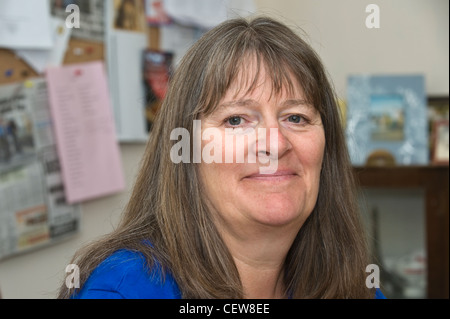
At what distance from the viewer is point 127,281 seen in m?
0.79

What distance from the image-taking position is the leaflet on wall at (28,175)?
53.7 inches

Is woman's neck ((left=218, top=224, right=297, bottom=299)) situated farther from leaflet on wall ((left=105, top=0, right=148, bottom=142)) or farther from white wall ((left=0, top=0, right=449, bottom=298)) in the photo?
white wall ((left=0, top=0, right=449, bottom=298))

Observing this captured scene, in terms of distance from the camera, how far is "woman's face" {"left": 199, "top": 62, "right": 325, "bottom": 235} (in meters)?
0.81

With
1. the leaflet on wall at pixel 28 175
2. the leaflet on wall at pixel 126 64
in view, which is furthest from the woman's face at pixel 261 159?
the leaflet on wall at pixel 126 64

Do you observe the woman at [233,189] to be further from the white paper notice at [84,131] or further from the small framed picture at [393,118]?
the small framed picture at [393,118]

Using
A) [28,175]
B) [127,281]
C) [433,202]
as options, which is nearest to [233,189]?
[127,281]

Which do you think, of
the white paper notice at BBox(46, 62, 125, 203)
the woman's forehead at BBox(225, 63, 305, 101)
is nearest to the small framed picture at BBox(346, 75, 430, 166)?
the white paper notice at BBox(46, 62, 125, 203)

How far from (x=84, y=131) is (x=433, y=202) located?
3.78 ft

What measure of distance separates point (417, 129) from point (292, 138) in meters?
1.44

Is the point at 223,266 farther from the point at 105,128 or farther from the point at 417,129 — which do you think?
the point at 417,129

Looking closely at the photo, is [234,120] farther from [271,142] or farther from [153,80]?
[153,80]
